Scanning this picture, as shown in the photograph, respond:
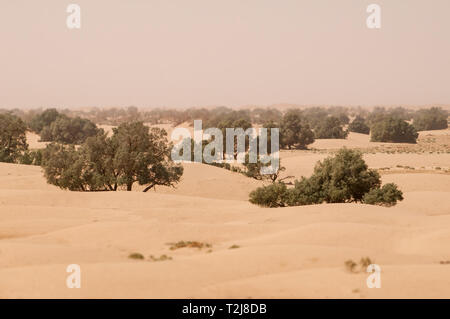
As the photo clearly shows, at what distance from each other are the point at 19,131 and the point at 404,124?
51.8m

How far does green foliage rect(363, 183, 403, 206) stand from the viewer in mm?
21109

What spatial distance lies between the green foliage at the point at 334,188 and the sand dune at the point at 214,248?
138 centimetres

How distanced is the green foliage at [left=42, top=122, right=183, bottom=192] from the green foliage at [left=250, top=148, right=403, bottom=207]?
7.33 meters

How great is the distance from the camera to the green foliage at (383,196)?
831 inches

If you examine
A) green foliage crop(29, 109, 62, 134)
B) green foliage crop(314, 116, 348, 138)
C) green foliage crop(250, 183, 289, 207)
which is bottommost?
green foliage crop(250, 183, 289, 207)

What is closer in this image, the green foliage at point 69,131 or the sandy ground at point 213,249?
the sandy ground at point 213,249

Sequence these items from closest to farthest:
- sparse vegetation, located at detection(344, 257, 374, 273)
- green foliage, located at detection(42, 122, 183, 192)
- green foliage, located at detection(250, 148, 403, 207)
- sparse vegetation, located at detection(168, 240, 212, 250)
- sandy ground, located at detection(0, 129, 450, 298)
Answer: sandy ground, located at detection(0, 129, 450, 298)
sparse vegetation, located at detection(344, 257, 374, 273)
sparse vegetation, located at detection(168, 240, 212, 250)
green foliage, located at detection(250, 148, 403, 207)
green foliage, located at detection(42, 122, 183, 192)

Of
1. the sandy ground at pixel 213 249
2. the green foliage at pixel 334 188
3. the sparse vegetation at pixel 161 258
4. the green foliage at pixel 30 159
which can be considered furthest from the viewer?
the green foliage at pixel 30 159

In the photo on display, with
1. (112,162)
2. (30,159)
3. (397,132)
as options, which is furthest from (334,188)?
(397,132)

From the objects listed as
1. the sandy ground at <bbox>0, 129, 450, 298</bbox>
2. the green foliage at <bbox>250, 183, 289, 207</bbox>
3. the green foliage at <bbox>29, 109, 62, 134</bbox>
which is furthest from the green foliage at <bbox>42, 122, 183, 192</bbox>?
the green foliage at <bbox>29, 109, 62, 134</bbox>

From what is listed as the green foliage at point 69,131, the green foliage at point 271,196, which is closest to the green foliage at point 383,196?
the green foliage at point 271,196

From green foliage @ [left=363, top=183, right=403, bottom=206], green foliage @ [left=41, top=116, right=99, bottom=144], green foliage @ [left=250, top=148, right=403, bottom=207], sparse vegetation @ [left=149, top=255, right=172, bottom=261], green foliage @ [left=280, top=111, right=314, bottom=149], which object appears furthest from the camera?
green foliage @ [left=280, top=111, right=314, bottom=149]

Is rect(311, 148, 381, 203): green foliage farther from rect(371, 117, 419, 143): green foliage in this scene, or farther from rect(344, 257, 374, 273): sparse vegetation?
rect(371, 117, 419, 143): green foliage

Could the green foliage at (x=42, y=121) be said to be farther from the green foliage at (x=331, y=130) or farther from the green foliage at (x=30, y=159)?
the green foliage at (x=331, y=130)
